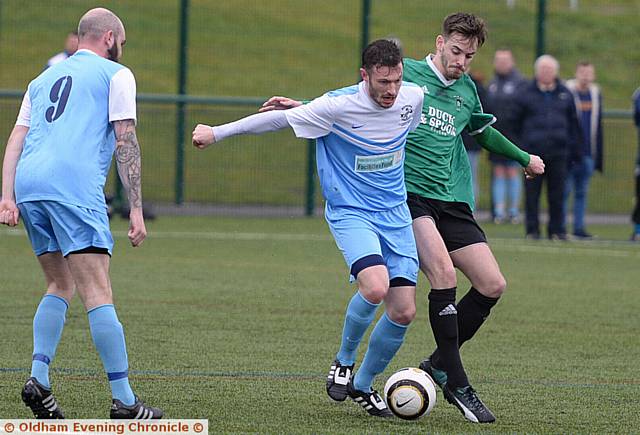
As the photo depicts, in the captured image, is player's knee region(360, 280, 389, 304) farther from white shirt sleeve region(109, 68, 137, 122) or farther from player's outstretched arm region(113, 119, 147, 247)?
white shirt sleeve region(109, 68, 137, 122)

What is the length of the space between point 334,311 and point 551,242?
21.8 feet

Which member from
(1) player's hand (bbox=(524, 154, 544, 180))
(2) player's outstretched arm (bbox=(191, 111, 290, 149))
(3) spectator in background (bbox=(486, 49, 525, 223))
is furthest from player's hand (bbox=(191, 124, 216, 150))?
(3) spectator in background (bbox=(486, 49, 525, 223))

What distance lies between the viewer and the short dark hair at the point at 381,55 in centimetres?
618

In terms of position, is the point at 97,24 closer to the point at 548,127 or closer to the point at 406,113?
the point at 406,113

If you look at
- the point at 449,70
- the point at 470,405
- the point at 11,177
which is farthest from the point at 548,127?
the point at 11,177

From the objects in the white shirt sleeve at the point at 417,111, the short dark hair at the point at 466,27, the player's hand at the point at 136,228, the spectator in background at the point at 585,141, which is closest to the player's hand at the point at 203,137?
the player's hand at the point at 136,228

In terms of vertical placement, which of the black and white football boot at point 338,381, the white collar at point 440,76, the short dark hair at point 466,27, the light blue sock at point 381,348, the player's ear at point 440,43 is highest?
the short dark hair at point 466,27

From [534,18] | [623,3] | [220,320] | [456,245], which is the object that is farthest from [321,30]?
[456,245]

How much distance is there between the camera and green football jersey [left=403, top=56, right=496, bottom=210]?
6.79 metres

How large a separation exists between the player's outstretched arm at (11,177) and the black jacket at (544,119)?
34.8 feet

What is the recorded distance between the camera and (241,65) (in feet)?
65.7

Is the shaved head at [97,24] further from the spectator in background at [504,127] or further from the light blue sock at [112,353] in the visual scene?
the spectator in background at [504,127]

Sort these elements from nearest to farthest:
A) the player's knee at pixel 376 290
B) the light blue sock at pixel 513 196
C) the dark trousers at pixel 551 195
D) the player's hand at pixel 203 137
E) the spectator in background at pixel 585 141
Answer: the player's hand at pixel 203 137 → the player's knee at pixel 376 290 → the dark trousers at pixel 551 195 → the spectator in background at pixel 585 141 → the light blue sock at pixel 513 196

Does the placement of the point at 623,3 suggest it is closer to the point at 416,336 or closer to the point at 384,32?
the point at 384,32
